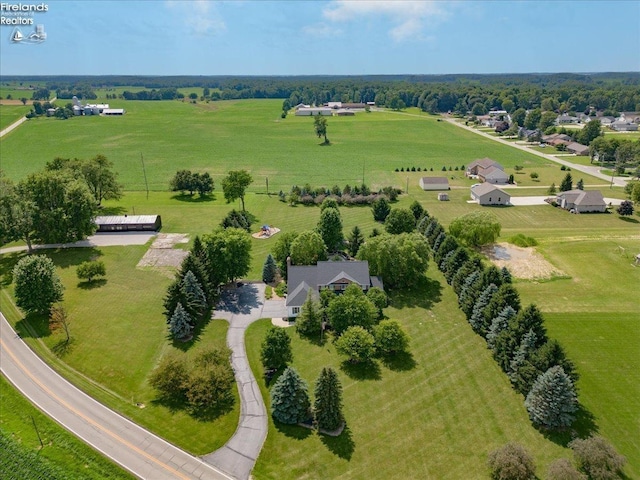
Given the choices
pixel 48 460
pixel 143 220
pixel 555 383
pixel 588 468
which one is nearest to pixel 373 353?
pixel 555 383

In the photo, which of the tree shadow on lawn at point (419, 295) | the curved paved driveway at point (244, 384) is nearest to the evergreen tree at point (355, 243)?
the tree shadow on lawn at point (419, 295)

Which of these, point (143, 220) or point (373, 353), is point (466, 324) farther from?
point (143, 220)

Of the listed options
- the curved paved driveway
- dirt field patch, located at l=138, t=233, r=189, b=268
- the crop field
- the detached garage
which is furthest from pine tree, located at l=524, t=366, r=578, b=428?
the detached garage

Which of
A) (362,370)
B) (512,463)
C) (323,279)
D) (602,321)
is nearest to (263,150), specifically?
(323,279)

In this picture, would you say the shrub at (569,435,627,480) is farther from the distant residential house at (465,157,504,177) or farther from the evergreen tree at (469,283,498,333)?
the distant residential house at (465,157,504,177)

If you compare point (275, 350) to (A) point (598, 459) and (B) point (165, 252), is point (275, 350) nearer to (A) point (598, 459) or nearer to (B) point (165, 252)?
(A) point (598, 459)
